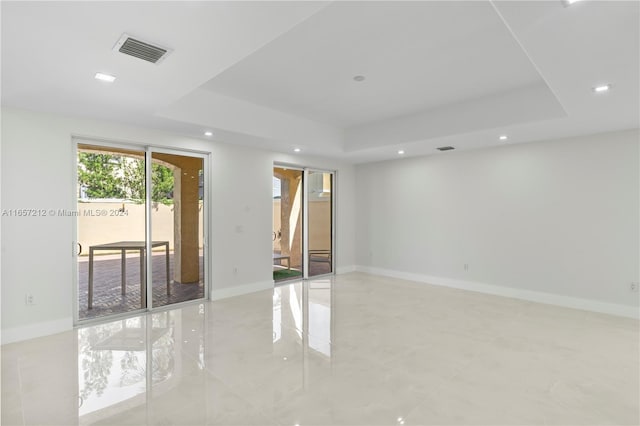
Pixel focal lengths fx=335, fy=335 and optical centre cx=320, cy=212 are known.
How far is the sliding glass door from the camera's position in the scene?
14.1ft

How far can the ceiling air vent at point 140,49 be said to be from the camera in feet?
7.40

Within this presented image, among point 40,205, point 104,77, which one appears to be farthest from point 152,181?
point 104,77

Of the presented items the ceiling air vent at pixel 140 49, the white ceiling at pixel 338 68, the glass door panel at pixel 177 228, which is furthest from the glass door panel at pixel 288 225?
the ceiling air vent at pixel 140 49

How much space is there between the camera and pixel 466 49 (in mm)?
3174

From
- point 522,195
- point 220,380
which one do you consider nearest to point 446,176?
point 522,195

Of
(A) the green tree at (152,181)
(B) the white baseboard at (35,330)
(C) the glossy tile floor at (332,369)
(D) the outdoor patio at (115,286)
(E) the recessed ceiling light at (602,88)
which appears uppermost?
(E) the recessed ceiling light at (602,88)

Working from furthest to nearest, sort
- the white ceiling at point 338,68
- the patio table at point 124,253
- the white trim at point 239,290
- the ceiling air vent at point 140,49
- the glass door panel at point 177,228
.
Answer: the white trim at point 239,290 < the glass door panel at point 177,228 < the patio table at point 124,253 < the ceiling air vent at point 140,49 < the white ceiling at point 338,68

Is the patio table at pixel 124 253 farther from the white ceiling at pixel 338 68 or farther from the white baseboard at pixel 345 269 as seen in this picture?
the white baseboard at pixel 345 269

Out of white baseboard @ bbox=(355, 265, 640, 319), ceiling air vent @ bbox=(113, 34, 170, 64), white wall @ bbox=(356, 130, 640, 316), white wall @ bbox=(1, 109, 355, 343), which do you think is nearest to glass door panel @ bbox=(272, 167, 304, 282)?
white wall @ bbox=(356, 130, 640, 316)

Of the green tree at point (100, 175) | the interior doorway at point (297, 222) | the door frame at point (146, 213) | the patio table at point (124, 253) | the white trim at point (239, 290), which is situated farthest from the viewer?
the interior doorway at point (297, 222)

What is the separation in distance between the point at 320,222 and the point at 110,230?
3.98 meters

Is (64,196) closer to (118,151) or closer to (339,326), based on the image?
(118,151)

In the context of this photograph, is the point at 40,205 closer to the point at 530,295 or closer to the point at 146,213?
the point at 146,213

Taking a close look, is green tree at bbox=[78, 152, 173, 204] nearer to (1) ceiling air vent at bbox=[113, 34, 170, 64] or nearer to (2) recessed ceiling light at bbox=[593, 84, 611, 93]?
(1) ceiling air vent at bbox=[113, 34, 170, 64]
